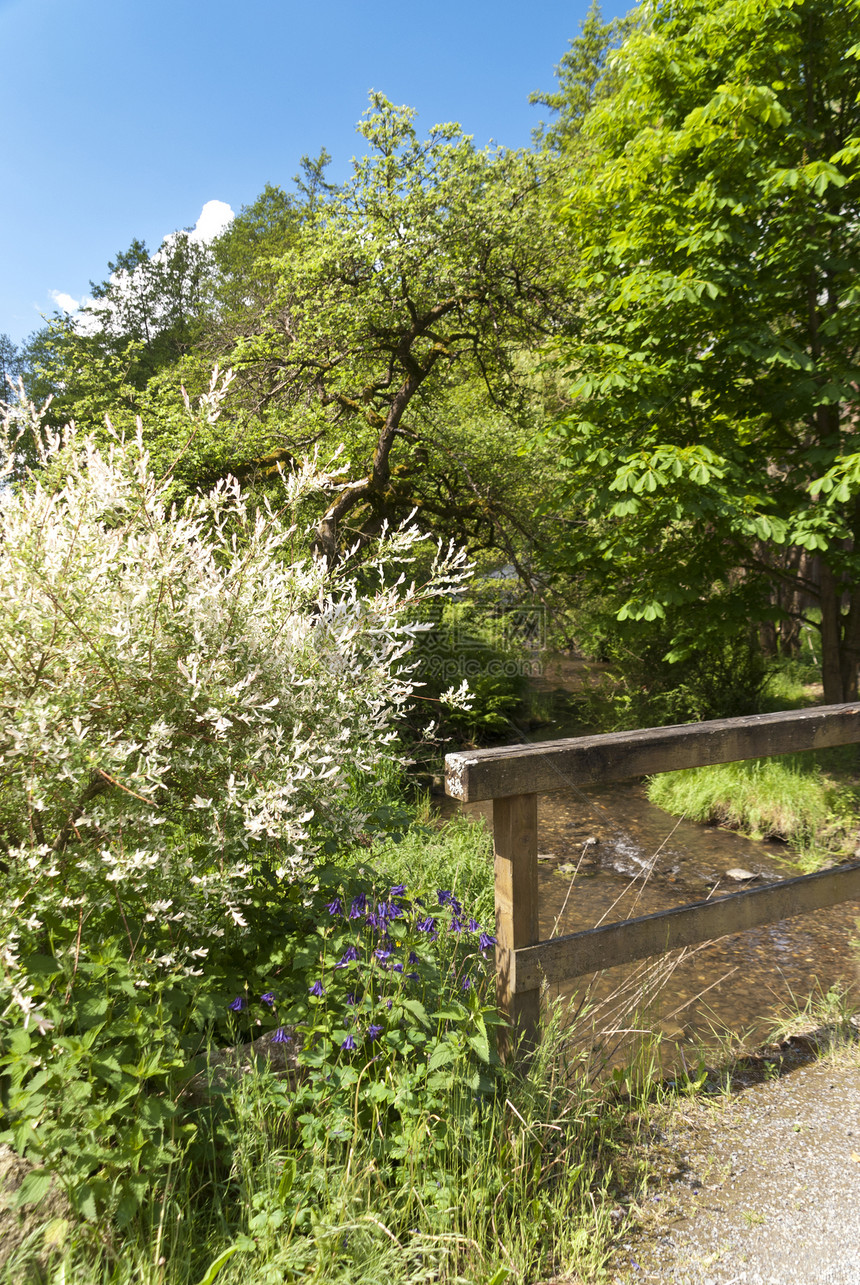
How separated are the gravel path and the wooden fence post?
0.62 metres

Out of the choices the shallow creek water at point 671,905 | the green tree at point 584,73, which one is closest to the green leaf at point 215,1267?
the shallow creek water at point 671,905

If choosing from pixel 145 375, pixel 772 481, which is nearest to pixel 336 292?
pixel 772 481

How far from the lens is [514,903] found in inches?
96.1

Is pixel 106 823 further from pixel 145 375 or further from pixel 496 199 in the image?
pixel 145 375

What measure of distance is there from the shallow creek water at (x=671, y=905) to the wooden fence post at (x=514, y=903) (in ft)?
1.21

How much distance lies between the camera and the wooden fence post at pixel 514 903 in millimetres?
2432

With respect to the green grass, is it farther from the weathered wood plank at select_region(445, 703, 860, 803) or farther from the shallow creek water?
the weathered wood plank at select_region(445, 703, 860, 803)

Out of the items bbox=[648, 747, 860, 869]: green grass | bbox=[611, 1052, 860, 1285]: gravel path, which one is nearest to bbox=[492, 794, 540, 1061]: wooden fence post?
bbox=[611, 1052, 860, 1285]: gravel path

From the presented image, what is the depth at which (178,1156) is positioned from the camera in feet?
6.40

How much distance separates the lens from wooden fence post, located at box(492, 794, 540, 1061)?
2432 millimetres

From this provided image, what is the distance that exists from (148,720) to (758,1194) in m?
2.51

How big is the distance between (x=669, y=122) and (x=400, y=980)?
8533mm

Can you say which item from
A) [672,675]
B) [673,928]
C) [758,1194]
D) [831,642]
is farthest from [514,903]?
[672,675]

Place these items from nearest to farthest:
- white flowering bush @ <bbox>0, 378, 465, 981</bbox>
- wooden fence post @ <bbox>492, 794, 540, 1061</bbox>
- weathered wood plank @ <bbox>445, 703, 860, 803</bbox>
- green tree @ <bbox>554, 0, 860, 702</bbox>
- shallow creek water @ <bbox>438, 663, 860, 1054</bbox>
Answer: white flowering bush @ <bbox>0, 378, 465, 981</bbox> → weathered wood plank @ <bbox>445, 703, 860, 803</bbox> → wooden fence post @ <bbox>492, 794, 540, 1061</bbox> → shallow creek water @ <bbox>438, 663, 860, 1054</bbox> → green tree @ <bbox>554, 0, 860, 702</bbox>
